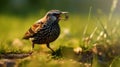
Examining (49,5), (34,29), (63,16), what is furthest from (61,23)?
(34,29)

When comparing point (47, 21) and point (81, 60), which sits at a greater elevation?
point (47, 21)

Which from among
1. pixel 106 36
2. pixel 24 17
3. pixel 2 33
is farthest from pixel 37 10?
pixel 106 36

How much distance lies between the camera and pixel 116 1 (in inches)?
259

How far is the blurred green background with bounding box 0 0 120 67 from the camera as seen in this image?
5.43m

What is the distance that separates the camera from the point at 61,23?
21.9ft

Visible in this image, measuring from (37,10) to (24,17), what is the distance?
25 cm

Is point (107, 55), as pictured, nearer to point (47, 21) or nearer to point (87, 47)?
point (87, 47)

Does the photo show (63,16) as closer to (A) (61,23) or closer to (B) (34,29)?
(B) (34,29)

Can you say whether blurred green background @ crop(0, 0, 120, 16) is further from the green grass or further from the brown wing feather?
the brown wing feather

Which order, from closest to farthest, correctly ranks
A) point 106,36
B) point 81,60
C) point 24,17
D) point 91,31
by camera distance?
1. point 81,60
2. point 106,36
3. point 91,31
4. point 24,17

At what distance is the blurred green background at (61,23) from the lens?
17.8 ft

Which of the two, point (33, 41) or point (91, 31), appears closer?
point (33, 41)

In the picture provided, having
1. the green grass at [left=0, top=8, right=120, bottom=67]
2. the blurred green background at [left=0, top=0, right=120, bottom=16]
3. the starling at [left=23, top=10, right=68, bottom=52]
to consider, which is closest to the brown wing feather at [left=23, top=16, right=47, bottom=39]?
the starling at [left=23, top=10, right=68, bottom=52]

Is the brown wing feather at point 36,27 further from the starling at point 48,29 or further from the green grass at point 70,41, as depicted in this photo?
the green grass at point 70,41
